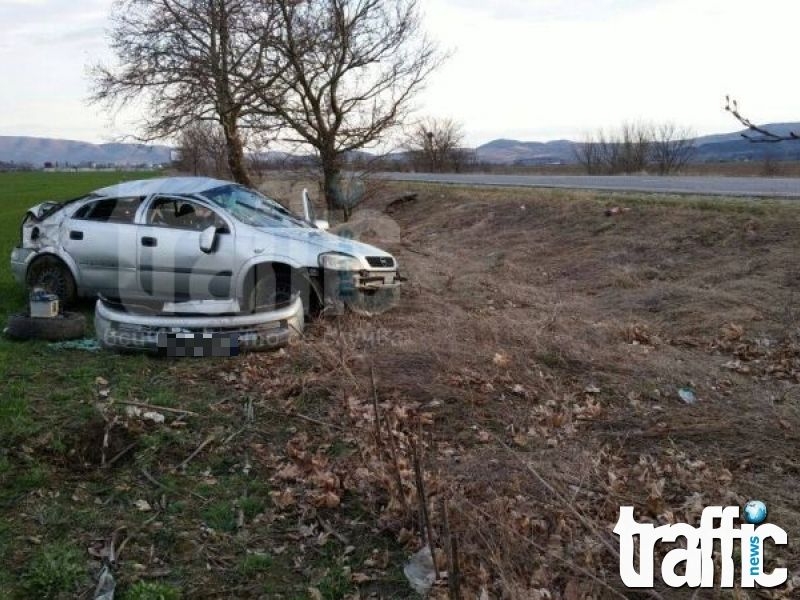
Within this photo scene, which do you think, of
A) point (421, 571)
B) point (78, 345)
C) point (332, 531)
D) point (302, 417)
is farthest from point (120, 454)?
point (78, 345)

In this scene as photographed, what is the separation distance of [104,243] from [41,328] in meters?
1.48

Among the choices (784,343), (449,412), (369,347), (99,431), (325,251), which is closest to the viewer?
(99,431)

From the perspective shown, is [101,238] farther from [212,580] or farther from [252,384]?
[212,580]

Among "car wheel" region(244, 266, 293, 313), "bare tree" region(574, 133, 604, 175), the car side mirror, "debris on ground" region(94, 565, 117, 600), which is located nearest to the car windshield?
the car side mirror

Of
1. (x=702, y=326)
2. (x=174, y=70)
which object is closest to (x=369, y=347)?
(x=702, y=326)

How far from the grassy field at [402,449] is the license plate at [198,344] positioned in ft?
0.40

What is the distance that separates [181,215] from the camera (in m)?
8.86

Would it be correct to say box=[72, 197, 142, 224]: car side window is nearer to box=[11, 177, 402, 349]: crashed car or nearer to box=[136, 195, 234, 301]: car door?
box=[11, 177, 402, 349]: crashed car

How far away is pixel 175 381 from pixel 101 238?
308 centimetres

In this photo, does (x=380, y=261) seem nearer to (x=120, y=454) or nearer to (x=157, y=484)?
(x=120, y=454)

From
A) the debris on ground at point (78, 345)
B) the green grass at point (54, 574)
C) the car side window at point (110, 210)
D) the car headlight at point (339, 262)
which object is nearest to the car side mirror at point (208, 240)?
the car side window at point (110, 210)

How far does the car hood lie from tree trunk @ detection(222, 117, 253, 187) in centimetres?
1157

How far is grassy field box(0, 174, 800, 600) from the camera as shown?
3865mm

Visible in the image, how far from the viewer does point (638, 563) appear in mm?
3783
